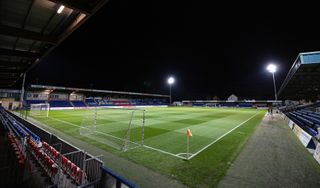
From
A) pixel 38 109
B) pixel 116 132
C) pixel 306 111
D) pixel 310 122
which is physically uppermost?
pixel 306 111

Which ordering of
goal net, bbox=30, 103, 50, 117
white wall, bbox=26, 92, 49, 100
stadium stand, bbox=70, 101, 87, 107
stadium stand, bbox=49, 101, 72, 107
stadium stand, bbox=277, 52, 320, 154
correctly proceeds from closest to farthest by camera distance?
stadium stand, bbox=277, 52, 320, 154
goal net, bbox=30, 103, 50, 117
stadium stand, bbox=49, 101, 72, 107
white wall, bbox=26, 92, 49, 100
stadium stand, bbox=70, 101, 87, 107

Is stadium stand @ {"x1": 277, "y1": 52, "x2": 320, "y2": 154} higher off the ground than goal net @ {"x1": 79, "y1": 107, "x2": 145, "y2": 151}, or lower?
higher

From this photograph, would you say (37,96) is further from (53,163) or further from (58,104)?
(53,163)

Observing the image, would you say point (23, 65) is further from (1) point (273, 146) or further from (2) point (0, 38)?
(1) point (273, 146)

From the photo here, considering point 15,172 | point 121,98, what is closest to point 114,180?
point 15,172

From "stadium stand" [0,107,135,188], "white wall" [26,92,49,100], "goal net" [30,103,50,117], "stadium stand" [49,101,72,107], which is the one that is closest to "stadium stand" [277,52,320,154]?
"stadium stand" [0,107,135,188]

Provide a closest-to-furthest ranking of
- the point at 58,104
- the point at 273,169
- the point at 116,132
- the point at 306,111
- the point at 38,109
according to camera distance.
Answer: the point at 273,169 → the point at 116,132 → the point at 306,111 → the point at 38,109 → the point at 58,104

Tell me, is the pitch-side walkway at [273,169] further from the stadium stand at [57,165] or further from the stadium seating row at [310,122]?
the stadium stand at [57,165]

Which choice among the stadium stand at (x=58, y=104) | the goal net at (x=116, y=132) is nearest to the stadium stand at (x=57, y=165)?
the goal net at (x=116, y=132)

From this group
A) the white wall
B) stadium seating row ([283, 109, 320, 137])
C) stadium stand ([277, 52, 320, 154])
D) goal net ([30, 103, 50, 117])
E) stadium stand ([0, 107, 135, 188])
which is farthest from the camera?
the white wall

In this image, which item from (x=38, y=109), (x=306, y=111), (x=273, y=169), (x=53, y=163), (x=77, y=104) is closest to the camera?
(x=53, y=163)

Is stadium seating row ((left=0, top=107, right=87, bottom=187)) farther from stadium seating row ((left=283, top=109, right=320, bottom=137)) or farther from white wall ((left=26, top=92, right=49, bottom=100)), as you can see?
white wall ((left=26, top=92, right=49, bottom=100))

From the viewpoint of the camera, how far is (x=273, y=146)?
867 centimetres

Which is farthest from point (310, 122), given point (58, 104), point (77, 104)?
point (77, 104)
